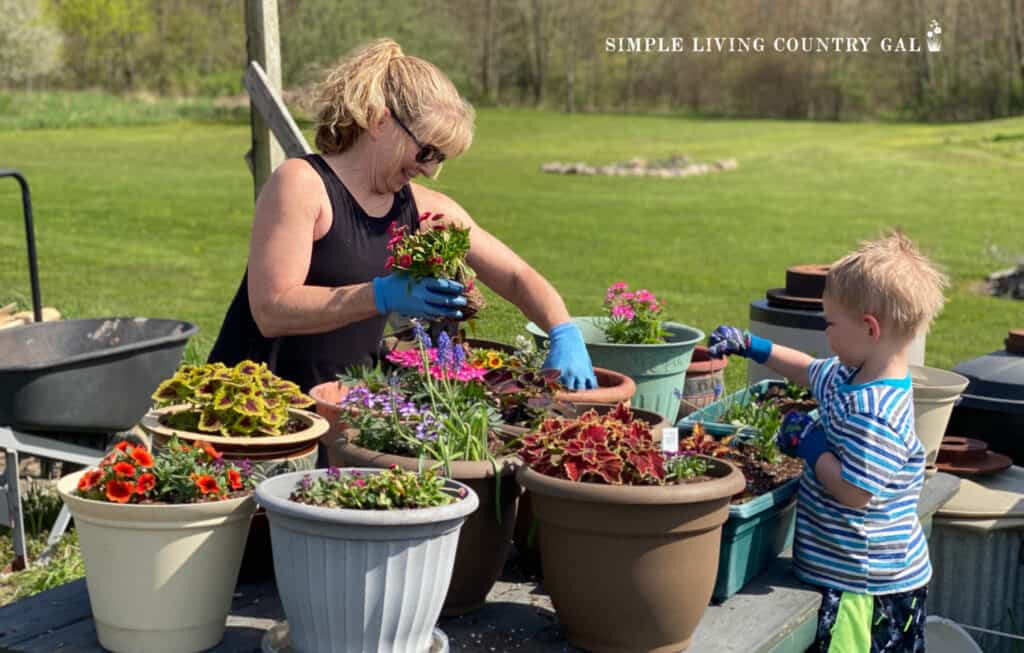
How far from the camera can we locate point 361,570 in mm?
1558

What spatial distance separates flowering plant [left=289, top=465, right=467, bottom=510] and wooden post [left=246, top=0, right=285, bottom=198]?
115 inches

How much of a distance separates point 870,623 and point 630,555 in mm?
796

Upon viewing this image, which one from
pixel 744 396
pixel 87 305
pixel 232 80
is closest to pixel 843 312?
pixel 744 396

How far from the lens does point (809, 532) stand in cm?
224

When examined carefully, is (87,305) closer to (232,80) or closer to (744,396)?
(744,396)

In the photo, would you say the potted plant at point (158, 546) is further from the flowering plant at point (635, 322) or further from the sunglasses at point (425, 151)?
the flowering plant at point (635, 322)

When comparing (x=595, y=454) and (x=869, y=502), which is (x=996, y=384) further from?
(x=595, y=454)

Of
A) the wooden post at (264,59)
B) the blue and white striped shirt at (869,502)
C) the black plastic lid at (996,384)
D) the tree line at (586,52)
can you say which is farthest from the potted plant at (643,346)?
the tree line at (586,52)

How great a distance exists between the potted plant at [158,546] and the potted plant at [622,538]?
0.46 metres

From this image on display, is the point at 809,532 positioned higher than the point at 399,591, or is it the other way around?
the point at 399,591

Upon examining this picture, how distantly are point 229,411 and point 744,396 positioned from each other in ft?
4.31

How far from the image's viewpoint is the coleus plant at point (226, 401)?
2051mm

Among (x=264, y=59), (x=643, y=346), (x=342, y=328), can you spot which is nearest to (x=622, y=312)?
(x=643, y=346)

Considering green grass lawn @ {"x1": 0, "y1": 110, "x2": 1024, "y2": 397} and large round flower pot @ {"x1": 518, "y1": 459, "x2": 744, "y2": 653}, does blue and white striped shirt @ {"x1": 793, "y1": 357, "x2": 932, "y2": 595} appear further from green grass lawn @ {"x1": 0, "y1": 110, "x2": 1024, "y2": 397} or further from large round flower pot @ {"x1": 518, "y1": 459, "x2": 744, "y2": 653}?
green grass lawn @ {"x1": 0, "y1": 110, "x2": 1024, "y2": 397}
